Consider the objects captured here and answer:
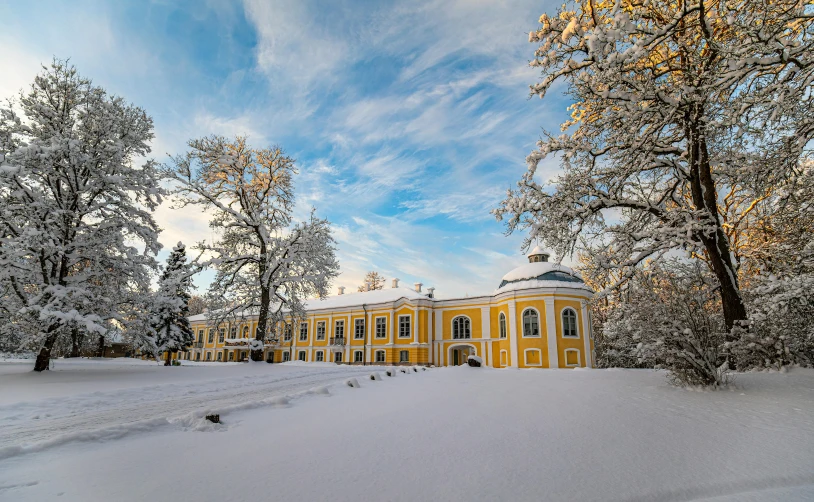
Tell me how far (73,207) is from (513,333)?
27121 millimetres

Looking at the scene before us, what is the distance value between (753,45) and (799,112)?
1.94 meters

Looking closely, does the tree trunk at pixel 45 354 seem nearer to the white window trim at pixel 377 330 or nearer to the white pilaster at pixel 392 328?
the white pilaster at pixel 392 328

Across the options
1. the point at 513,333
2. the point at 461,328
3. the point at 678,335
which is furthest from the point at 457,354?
the point at 678,335

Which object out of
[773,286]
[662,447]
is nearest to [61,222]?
[662,447]

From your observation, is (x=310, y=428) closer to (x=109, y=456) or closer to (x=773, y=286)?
(x=109, y=456)

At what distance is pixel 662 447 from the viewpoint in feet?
12.2

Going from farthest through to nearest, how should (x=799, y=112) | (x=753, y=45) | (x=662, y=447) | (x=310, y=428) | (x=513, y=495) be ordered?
(x=799, y=112), (x=753, y=45), (x=310, y=428), (x=662, y=447), (x=513, y=495)

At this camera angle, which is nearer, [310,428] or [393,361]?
[310,428]

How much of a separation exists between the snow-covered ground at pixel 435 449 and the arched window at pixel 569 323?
79.2ft

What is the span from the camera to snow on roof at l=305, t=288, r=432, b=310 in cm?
3850

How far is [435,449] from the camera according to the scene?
11.7ft

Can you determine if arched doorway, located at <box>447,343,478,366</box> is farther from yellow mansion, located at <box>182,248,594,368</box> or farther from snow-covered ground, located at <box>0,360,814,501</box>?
snow-covered ground, located at <box>0,360,814,501</box>

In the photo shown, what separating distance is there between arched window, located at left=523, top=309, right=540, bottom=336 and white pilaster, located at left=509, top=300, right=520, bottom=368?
68cm

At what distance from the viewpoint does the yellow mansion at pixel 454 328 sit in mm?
29594
